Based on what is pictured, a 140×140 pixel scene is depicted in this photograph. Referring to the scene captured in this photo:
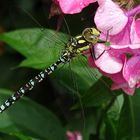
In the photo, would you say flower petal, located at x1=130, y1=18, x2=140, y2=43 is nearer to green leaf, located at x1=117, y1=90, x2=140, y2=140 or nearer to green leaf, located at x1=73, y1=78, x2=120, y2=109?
green leaf, located at x1=73, y1=78, x2=120, y2=109

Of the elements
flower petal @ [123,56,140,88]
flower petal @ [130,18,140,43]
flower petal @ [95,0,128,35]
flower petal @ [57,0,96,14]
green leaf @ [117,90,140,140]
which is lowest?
green leaf @ [117,90,140,140]

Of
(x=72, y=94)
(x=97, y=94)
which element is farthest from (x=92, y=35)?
(x=72, y=94)

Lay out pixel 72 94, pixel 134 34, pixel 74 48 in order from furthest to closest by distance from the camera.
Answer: pixel 72 94, pixel 74 48, pixel 134 34

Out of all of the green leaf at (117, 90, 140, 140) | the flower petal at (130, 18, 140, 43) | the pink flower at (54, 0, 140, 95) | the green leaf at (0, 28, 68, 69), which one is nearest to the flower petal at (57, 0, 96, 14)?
the pink flower at (54, 0, 140, 95)

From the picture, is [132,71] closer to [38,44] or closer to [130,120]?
[130,120]

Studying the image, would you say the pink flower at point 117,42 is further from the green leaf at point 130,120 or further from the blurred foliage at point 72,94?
the green leaf at point 130,120

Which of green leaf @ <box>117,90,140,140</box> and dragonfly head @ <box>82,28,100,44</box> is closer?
dragonfly head @ <box>82,28,100,44</box>

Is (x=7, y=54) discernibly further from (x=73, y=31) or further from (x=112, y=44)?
(x=112, y=44)
